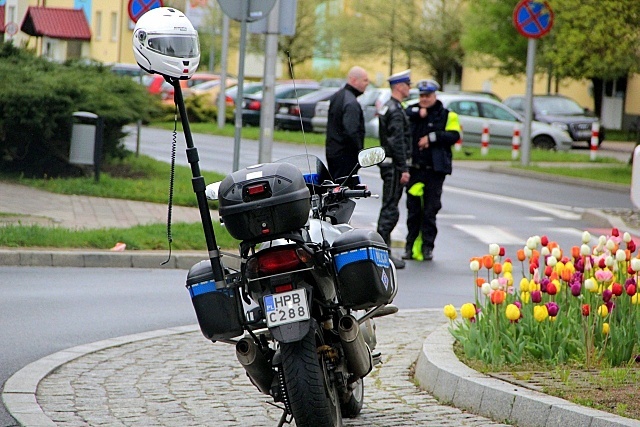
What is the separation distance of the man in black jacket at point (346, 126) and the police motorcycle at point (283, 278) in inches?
262

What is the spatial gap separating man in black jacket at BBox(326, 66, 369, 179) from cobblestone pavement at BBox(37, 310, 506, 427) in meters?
4.30

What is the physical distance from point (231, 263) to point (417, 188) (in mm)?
2524

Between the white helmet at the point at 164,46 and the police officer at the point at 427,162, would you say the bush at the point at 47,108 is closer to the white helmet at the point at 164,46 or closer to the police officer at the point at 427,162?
the police officer at the point at 427,162

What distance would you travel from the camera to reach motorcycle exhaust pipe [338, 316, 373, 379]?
558cm

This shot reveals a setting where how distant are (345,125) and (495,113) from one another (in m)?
21.4

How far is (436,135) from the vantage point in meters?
13.0

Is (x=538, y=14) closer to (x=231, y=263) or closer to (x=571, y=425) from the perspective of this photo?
(x=231, y=263)

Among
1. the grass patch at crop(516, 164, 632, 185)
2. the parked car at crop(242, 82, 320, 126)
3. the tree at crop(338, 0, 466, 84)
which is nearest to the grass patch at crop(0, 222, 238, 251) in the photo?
the grass patch at crop(516, 164, 632, 185)

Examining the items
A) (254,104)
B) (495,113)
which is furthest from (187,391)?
(254,104)

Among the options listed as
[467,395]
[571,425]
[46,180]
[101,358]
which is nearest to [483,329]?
[467,395]

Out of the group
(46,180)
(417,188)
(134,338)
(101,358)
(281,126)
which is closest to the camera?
(101,358)

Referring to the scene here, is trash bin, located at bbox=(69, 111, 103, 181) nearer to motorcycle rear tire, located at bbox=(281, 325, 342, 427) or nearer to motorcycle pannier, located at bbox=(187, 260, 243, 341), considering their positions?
motorcycle pannier, located at bbox=(187, 260, 243, 341)

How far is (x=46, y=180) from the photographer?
1764 cm

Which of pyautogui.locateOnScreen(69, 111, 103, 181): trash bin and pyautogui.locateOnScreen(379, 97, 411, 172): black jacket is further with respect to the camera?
pyautogui.locateOnScreen(69, 111, 103, 181): trash bin
